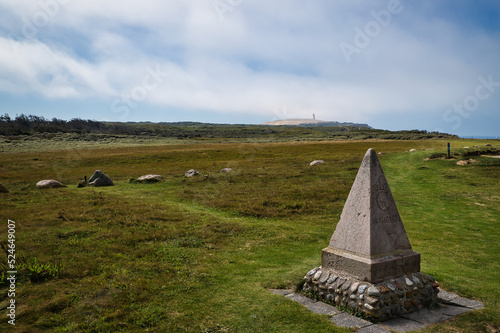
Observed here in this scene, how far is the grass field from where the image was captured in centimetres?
723

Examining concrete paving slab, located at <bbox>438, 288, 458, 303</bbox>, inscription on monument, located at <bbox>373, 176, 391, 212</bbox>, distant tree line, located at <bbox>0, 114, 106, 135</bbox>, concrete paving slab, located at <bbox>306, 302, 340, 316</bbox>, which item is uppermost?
distant tree line, located at <bbox>0, 114, 106, 135</bbox>

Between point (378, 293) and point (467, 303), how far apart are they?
2565 mm

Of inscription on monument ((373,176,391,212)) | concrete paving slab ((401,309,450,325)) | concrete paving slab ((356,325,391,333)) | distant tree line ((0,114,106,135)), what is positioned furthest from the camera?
distant tree line ((0,114,106,135))

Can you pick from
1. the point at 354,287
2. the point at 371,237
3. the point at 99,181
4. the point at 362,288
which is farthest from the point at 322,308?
the point at 99,181

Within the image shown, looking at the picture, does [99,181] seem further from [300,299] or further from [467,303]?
[467,303]

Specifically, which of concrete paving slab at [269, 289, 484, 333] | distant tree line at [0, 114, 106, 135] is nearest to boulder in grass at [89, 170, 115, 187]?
concrete paving slab at [269, 289, 484, 333]

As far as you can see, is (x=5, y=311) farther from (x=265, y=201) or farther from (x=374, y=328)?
(x=265, y=201)

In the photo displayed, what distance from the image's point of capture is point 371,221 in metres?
7.74

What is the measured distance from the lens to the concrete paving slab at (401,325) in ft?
22.0

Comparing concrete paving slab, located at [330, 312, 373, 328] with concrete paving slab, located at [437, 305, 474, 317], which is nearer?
concrete paving slab, located at [330, 312, 373, 328]

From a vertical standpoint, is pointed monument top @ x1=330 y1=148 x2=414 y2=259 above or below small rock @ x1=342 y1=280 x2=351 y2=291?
above

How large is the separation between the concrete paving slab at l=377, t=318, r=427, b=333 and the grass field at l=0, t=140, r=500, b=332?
321 mm

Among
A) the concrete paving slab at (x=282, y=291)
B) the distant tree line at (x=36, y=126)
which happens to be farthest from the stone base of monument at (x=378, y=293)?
the distant tree line at (x=36, y=126)

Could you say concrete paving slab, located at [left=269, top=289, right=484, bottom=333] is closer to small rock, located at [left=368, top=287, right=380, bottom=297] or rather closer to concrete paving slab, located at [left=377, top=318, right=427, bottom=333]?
concrete paving slab, located at [left=377, top=318, right=427, bottom=333]
